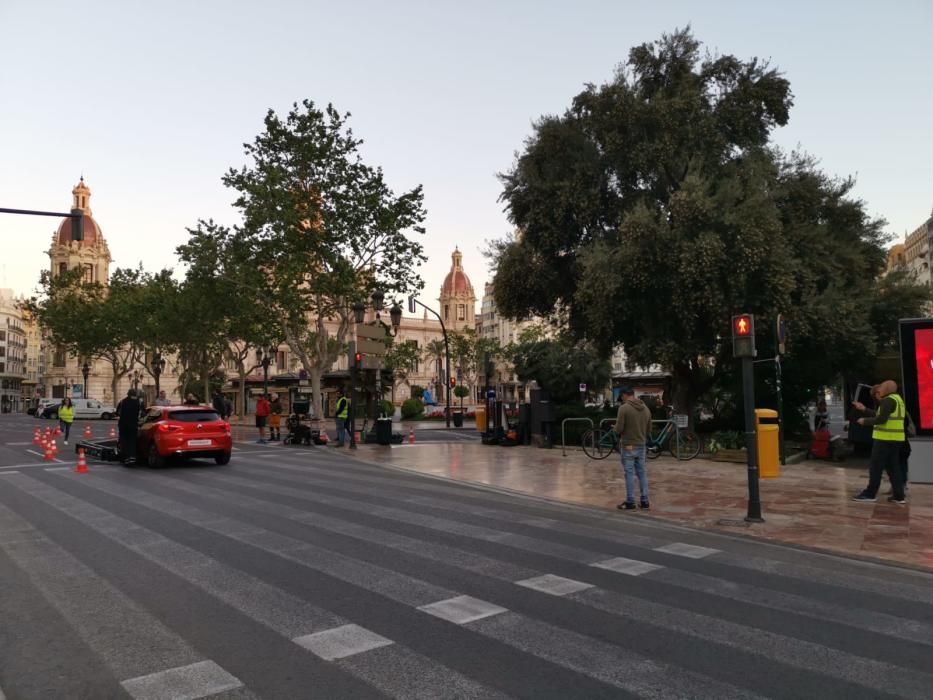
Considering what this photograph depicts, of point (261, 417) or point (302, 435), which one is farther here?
point (261, 417)

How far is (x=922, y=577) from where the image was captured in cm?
646

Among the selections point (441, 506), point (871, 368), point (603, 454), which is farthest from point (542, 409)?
point (441, 506)

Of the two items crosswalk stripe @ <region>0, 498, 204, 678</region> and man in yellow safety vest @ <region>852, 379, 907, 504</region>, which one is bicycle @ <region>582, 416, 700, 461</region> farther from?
crosswalk stripe @ <region>0, 498, 204, 678</region>

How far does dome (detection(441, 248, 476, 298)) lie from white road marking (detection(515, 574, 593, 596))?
12862cm

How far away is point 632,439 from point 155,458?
→ 1080 cm

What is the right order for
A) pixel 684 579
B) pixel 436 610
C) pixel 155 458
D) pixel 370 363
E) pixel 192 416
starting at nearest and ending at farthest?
pixel 436 610 → pixel 684 579 → pixel 155 458 → pixel 192 416 → pixel 370 363

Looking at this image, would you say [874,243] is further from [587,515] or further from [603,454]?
[587,515]

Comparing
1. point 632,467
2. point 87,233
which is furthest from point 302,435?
point 87,233

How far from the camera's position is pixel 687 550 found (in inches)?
295

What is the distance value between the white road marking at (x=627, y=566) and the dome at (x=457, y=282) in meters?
128

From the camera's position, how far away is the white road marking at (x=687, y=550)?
23.8ft

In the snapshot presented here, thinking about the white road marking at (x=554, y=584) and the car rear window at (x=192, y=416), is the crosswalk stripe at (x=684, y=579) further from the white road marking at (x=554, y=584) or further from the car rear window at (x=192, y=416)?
the car rear window at (x=192, y=416)

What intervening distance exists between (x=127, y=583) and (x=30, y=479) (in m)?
9.33

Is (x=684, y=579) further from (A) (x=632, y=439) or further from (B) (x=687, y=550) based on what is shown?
(A) (x=632, y=439)
